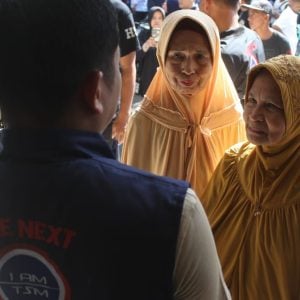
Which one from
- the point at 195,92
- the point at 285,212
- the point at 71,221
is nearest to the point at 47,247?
the point at 71,221

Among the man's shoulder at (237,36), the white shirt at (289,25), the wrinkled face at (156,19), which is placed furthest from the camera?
the wrinkled face at (156,19)

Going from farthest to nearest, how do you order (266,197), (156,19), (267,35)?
(156,19) < (267,35) < (266,197)

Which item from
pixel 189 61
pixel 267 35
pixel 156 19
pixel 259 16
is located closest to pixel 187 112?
pixel 189 61

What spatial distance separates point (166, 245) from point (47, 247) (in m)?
0.18

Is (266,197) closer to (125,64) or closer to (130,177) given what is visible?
(130,177)

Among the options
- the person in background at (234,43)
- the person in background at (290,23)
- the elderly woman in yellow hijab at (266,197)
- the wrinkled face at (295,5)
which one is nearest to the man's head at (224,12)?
the person in background at (234,43)

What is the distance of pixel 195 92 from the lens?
1858 mm

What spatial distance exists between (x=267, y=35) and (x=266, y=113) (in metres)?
2.30

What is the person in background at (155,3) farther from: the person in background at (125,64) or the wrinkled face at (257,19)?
the person in background at (125,64)

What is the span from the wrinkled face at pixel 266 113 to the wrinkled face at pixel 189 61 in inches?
14.9

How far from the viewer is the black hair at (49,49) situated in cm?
66

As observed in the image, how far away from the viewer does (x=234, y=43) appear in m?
2.66

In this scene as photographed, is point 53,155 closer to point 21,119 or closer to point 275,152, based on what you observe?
point 21,119

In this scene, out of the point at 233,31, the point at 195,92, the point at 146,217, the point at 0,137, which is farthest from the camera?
the point at 233,31
